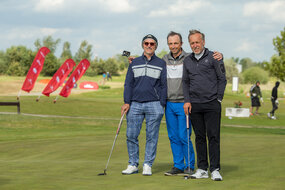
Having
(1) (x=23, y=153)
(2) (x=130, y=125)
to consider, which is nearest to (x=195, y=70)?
(2) (x=130, y=125)

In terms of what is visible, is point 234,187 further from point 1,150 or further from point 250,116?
point 250,116

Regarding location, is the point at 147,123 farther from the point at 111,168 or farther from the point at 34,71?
the point at 34,71

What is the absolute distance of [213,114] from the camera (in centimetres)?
641

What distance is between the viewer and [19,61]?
4141 inches

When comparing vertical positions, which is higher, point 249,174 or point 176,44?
point 176,44

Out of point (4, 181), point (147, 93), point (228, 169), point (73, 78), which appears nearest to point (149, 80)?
point (147, 93)

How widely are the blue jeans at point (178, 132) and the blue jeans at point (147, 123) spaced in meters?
0.17

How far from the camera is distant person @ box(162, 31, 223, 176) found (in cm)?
683

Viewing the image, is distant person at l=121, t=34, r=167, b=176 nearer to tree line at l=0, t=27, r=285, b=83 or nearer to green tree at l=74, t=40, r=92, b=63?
tree line at l=0, t=27, r=285, b=83

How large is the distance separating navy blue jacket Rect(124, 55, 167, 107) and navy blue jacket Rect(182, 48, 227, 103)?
46 cm

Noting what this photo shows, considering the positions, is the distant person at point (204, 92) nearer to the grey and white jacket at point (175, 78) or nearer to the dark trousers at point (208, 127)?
the dark trousers at point (208, 127)

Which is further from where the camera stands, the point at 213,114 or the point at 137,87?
the point at 137,87

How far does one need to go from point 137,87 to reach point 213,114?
126 cm

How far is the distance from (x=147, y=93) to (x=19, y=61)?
338 feet
